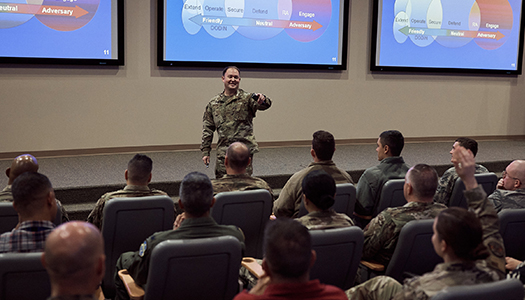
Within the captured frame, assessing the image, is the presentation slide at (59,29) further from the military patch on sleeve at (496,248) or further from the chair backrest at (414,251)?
the military patch on sleeve at (496,248)

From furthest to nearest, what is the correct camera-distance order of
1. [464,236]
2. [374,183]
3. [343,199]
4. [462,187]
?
[462,187] < [374,183] < [343,199] < [464,236]

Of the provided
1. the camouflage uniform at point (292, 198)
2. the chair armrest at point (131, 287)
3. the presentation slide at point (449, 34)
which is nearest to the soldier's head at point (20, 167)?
the chair armrest at point (131, 287)

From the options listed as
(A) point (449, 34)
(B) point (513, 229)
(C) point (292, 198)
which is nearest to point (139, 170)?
(C) point (292, 198)

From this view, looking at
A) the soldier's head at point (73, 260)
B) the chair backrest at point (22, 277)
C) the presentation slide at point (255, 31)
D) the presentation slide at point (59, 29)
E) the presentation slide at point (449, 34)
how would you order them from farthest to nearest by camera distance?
1. the presentation slide at point (449, 34)
2. the presentation slide at point (255, 31)
3. the presentation slide at point (59, 29)
4. the chair backrest at point (22, 277)
5. the soldier's head at point (73, 260)

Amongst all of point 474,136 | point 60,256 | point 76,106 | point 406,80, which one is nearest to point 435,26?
point 406,80

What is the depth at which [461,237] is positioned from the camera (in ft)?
5.76

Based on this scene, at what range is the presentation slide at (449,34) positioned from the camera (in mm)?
7574

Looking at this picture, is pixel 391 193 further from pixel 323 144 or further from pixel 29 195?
pixel 29 195

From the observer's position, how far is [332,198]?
7.94 feet

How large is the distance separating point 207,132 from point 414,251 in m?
2.60

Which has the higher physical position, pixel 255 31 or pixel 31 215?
pixel 255 31

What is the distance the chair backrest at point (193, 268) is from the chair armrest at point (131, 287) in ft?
0.27

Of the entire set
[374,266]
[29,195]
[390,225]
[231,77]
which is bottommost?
[374,266]

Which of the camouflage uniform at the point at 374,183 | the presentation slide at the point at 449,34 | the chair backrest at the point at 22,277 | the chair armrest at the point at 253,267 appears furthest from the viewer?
the presentation slide at the point at 449,34
